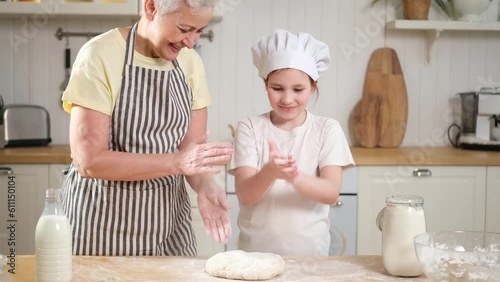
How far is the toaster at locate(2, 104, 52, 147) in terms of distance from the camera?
10.6ft

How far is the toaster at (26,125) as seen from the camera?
322 centimetres

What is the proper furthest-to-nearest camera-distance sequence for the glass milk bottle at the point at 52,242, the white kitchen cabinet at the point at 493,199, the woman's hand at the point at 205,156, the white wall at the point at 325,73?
1. the white wall at the point at 325,73
2. the white kitchen cabinet at the point at 493,199
3. the woman's hand at the point at 205,156
4. the glass milk bottle at the point at 52,242

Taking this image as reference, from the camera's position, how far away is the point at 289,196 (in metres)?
1.81

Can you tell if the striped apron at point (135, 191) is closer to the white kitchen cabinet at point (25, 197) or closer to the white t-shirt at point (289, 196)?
the white t-shirt at point (289, 196)

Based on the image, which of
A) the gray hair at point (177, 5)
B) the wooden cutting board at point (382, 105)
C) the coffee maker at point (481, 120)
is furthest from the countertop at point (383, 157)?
the gray hair at point (177, 5)

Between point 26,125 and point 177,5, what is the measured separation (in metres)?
1.93

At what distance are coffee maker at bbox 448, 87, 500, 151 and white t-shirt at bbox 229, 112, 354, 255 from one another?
5.25 feet

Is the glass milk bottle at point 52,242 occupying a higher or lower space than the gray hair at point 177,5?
lower

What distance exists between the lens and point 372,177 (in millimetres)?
3029

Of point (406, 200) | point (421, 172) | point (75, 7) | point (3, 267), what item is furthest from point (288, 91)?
point (75, 7)

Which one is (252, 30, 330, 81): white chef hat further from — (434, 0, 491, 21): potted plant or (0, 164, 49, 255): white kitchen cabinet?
(434, 0, 491, 21): potted plant

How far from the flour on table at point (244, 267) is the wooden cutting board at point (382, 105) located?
6.77 feet

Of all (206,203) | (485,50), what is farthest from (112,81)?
(485,50)

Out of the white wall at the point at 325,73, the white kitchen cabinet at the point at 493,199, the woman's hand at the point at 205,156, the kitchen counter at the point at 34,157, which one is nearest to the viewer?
the woman's hand at the point at 205,156
